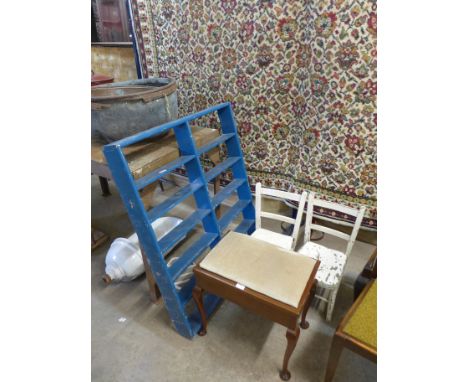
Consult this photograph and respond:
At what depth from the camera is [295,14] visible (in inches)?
73.2

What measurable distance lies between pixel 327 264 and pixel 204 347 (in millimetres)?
884

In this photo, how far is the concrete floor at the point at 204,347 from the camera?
4.93ft

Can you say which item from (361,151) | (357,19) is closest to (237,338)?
(361,151)

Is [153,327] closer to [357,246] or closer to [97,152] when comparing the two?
[97,152]

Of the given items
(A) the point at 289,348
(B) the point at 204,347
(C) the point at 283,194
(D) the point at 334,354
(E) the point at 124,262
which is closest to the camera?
(D) the point at 334,354

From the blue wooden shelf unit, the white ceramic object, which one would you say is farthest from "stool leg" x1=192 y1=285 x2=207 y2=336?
the white ceramic object

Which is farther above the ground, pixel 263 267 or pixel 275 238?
pixel 263 267

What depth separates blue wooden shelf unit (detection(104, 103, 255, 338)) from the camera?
1.33m

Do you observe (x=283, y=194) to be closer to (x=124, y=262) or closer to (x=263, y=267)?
(x=263, y=267)

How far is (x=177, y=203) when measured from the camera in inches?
61.5

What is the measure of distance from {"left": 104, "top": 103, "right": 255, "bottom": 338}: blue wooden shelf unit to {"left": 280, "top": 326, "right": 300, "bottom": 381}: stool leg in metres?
0.55

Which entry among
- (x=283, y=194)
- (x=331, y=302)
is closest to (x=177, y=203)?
(x=283, y=194)

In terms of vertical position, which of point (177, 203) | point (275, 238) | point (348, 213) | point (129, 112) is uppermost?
point (129, 112)

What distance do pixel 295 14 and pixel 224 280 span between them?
174 cm
